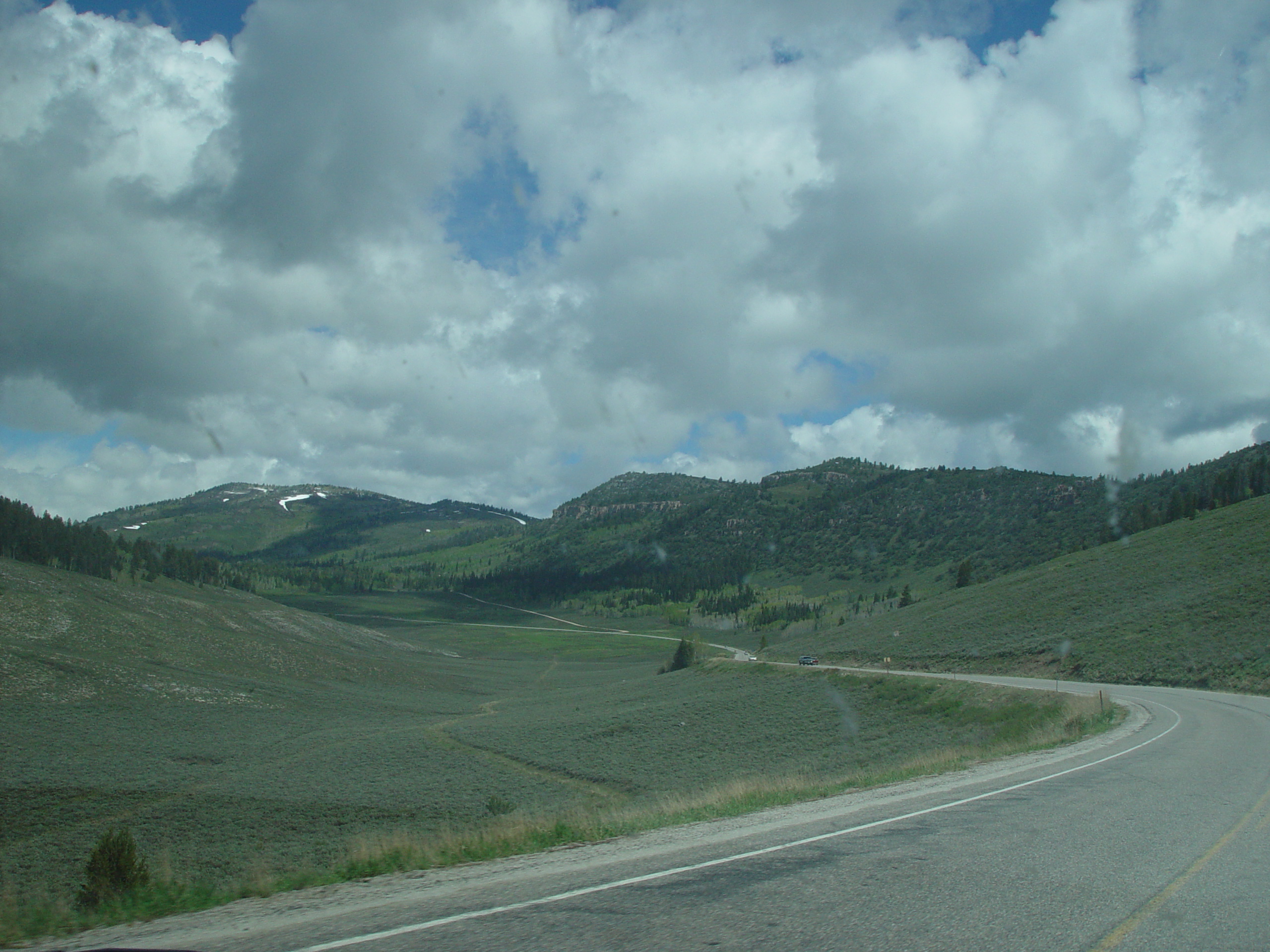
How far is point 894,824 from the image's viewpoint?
1000 cm

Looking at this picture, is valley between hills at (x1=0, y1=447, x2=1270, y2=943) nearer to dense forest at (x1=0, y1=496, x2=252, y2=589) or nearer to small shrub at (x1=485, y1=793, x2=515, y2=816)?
small shrub at (x1=485, y1=793, x2=515, y2=816)

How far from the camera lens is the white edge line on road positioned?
596cm

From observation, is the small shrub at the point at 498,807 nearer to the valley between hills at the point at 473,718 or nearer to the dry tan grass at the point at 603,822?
the valley between hills at the point at 473,718

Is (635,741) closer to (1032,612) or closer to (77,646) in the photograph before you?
(1032,612)

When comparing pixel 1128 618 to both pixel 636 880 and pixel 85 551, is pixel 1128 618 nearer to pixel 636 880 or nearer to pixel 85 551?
pixel 636 880

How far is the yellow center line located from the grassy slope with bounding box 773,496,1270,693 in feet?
105

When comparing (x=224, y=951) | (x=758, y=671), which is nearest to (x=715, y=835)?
(x=224, y=951)

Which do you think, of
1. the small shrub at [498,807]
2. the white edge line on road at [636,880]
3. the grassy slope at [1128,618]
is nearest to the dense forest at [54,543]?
the small shrub at [498,807]

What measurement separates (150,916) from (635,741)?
38.1 metres

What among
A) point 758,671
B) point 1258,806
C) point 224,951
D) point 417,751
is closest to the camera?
point 224,951

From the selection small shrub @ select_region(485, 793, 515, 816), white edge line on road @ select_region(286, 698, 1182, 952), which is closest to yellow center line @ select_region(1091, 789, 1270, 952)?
white edge line on road @ select_region(286, 698, 1182, 952)

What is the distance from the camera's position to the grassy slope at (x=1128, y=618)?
39844mm

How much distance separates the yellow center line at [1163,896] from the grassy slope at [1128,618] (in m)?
32.1

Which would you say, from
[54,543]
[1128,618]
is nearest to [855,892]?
[1128,618]
